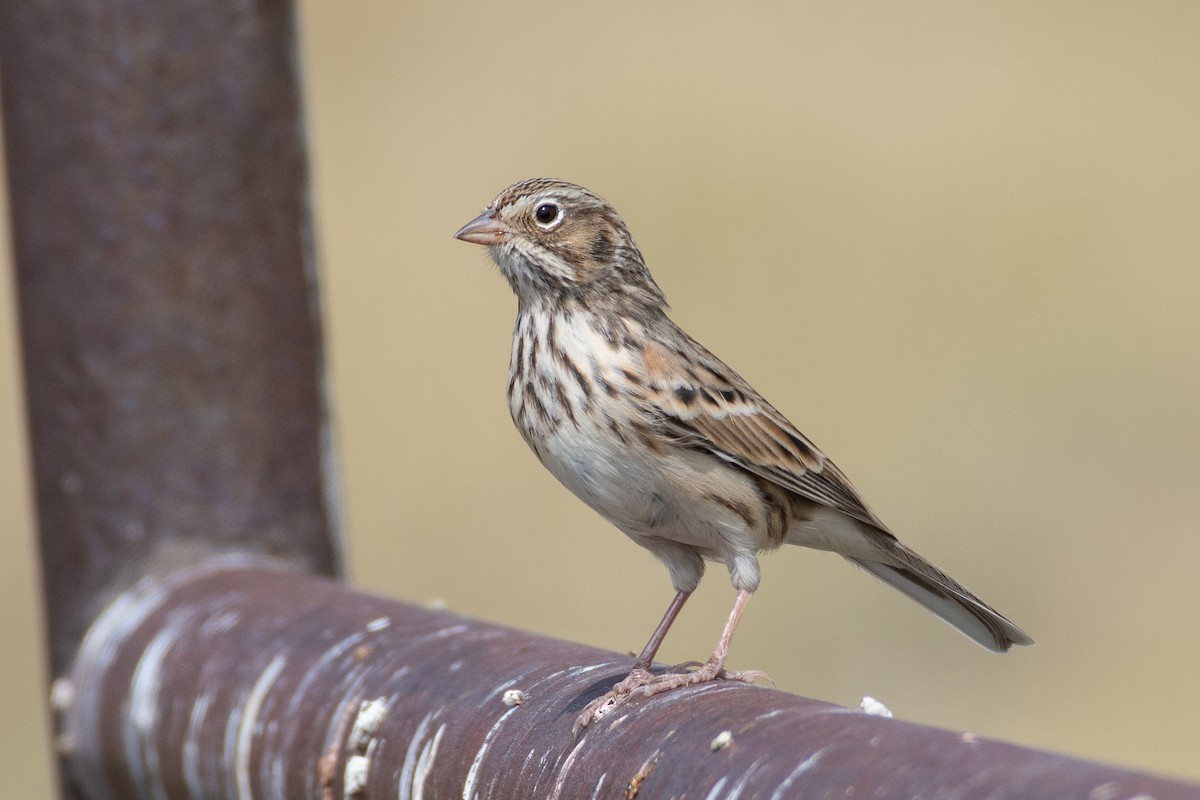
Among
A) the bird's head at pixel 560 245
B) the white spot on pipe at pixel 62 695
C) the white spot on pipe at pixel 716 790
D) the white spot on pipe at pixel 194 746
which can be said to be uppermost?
the bird's head at pixel 560 245

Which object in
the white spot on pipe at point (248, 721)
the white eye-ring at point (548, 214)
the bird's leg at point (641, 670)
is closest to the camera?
the bird's leg at point (641, 670)

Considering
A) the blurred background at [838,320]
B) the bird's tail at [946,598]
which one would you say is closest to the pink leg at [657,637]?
the bird's tail at [946,598]

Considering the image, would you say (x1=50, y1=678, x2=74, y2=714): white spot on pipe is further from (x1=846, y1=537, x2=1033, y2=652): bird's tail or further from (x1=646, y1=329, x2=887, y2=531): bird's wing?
(x1=846, y1=537, x2=1033, y2=652): bird's tail

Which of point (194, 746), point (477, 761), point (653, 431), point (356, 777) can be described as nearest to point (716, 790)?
point (477, 761)

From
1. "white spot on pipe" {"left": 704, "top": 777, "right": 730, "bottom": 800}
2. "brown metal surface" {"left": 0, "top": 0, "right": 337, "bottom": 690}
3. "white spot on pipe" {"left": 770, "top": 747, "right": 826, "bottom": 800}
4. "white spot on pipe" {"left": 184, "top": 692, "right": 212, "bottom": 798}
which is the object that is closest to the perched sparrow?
"brown metal surface" {"left": 0, "top": 0, "right": 337, "bottom": 690}

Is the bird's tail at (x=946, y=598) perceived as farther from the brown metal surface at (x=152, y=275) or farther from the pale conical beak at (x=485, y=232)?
the brown metal surface at (x=152, y=275)

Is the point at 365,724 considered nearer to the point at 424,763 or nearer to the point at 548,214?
the point at 424,763
